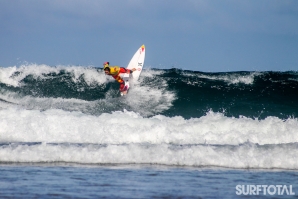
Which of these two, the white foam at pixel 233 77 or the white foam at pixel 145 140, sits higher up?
the white foam at pixel 233 77

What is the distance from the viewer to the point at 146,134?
11.8 metres

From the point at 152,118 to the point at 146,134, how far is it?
4.83 ft

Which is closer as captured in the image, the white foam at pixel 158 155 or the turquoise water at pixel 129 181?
the turquoise water at pixel 129 181

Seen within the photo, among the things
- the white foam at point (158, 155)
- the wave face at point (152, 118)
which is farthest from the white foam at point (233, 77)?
the white foam at point (158, 155)

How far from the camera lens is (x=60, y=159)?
8.97 metres

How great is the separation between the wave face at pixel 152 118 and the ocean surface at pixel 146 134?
2 centimetres

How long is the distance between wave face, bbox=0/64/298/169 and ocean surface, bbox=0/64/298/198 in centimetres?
2

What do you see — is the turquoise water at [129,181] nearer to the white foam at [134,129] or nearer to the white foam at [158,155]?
the white foam at [158,155]

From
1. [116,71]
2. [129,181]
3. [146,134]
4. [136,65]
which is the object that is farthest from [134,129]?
[136,65]

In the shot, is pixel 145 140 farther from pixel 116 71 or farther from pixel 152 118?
pixel 116 71

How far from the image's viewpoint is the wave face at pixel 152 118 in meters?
8.98

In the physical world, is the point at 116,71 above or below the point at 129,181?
above

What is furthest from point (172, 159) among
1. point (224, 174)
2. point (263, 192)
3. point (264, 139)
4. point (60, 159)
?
point (264, 139)

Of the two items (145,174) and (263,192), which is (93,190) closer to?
(145,174)
